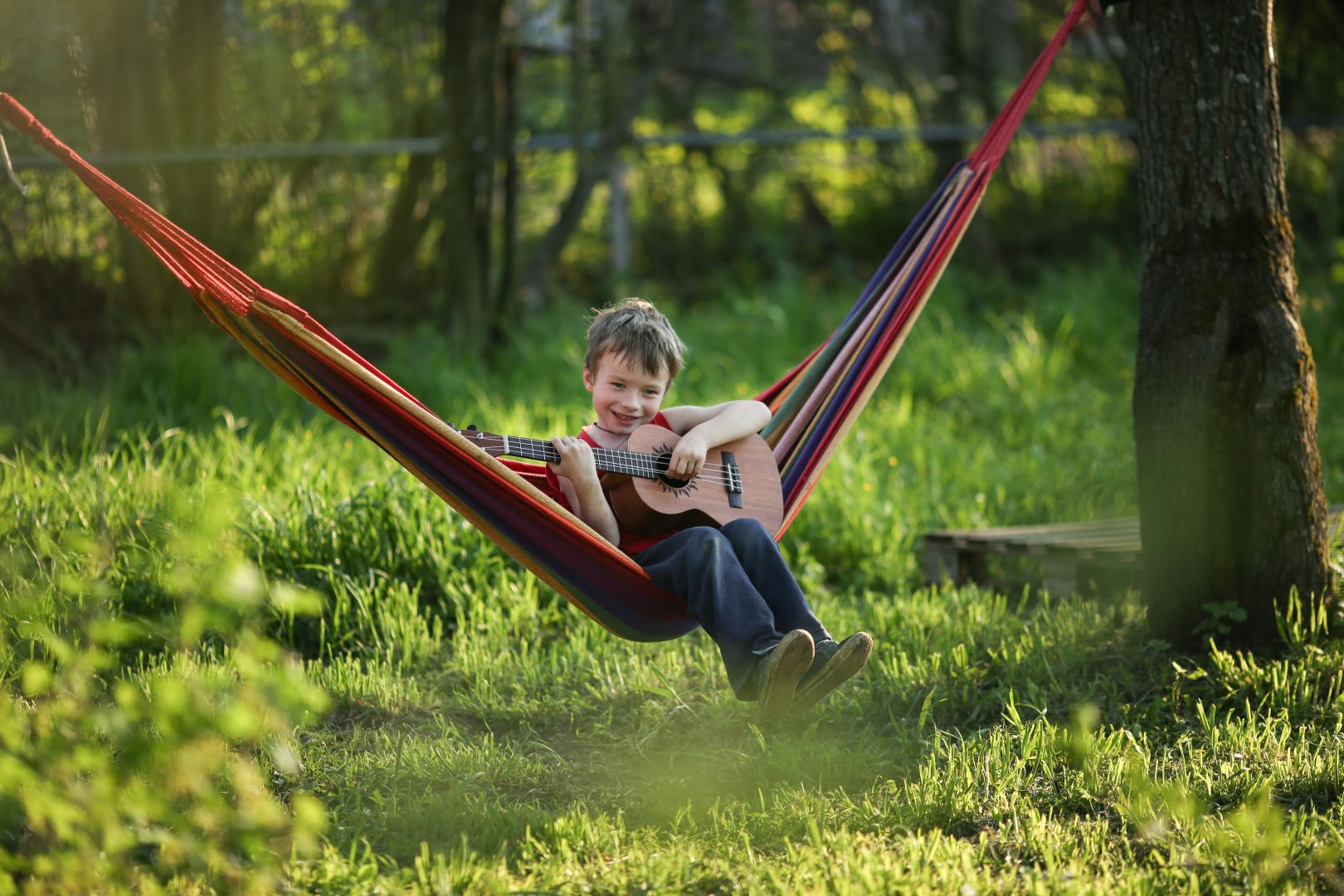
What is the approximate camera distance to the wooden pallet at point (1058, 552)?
303 cm

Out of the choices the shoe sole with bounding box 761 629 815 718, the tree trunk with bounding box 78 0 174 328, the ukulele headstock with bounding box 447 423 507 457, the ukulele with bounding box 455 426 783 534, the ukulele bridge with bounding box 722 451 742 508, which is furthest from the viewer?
the tree trunk with bounding box 78 0 174 328

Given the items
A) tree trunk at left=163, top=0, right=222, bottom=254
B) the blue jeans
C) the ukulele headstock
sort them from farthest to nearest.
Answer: tree trunk at left=163, top=0, right=222, bottom=254, the ukulele headstock, the blue jeans

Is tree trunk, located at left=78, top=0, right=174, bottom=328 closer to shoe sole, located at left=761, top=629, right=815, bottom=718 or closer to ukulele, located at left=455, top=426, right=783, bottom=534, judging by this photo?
ukulele, located at left=455, top=426, right=783, bottom=534

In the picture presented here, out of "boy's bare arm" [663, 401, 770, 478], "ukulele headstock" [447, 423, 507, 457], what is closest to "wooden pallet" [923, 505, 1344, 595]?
"boy's bare arm" [663, 401, 770, 478]

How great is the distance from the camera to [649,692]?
2691 millimetres

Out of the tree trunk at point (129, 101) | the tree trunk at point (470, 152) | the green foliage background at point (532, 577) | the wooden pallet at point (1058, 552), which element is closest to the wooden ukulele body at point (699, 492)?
the green foliage background at point (532, 577)

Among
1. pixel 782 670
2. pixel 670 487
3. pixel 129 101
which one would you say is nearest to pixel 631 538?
pixel 670 487

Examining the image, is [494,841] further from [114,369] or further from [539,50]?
[539,50]

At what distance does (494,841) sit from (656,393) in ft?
3.10

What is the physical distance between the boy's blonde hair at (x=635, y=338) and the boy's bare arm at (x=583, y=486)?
20 centimetres

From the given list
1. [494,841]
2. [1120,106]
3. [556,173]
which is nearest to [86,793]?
[494,841]

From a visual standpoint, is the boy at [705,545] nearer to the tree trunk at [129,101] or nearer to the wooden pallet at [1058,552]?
the wooden pallet at [1058,552]

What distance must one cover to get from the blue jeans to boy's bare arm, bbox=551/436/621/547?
113 mm

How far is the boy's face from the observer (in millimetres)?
2506
